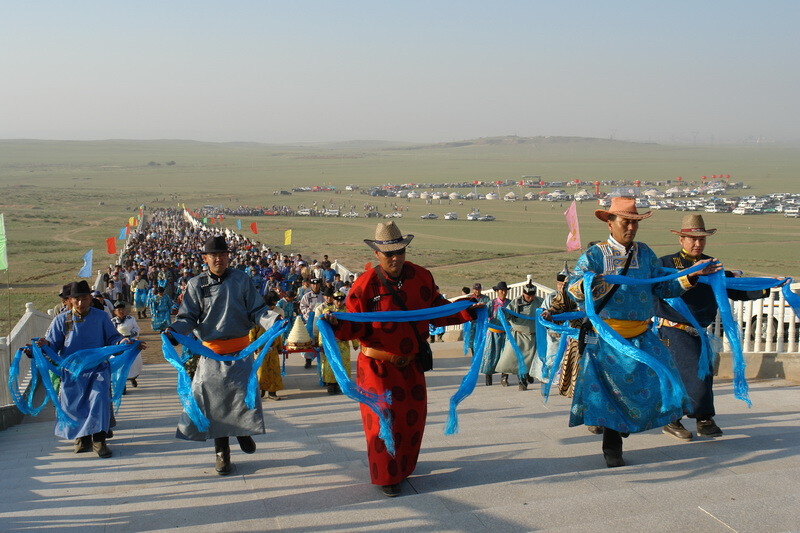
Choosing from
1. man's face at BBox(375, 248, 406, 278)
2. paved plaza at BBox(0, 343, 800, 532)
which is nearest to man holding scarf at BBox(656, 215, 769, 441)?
paved plaza at BBox(0, 343, 800, 532)

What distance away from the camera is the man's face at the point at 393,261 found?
5.21 m

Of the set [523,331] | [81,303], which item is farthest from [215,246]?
[523,331]

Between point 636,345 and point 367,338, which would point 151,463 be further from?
point 636,345

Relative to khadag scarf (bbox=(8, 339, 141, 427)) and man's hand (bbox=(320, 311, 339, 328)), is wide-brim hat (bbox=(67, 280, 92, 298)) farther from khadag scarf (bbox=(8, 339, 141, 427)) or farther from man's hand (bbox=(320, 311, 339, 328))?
man's hand (bbox=(320, 311, 339, 328))

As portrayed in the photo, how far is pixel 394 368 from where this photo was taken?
5246 mm

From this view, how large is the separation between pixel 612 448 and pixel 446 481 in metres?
1.15

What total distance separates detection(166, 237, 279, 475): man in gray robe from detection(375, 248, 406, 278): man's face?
0.97 metres

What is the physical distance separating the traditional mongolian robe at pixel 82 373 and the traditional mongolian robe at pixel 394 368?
2584 millimetres

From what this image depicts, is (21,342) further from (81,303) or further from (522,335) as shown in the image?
(522,335)

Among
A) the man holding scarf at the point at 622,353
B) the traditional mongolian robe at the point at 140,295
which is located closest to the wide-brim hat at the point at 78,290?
the man holding scarf at the point at 622,353

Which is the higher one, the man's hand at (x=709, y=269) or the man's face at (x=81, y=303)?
the man's hand at (x=709, y=269)

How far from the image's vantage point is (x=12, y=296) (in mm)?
24359

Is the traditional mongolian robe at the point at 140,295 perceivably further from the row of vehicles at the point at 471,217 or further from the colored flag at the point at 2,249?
the row of vehicles at the point at 471,217

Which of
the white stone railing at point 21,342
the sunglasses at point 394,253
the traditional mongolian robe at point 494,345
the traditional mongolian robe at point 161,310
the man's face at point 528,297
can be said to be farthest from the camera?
the traditional mongolian robe at point 161,310
